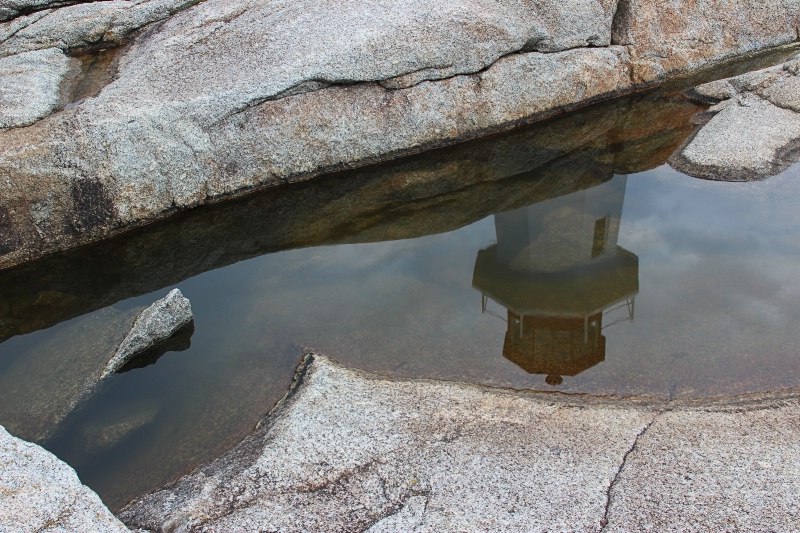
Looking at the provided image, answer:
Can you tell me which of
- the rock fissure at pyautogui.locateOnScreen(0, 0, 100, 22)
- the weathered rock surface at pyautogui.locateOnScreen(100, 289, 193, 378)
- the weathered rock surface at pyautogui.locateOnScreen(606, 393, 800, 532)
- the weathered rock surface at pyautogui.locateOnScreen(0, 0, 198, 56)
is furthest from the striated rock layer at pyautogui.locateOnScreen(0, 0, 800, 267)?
the weathered rock surface at pyautogui.locateOnScreen(606, 393, 800, 532)

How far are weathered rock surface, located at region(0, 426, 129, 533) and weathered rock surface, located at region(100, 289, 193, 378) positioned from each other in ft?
3.81

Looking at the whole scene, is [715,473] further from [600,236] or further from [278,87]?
[278,87]

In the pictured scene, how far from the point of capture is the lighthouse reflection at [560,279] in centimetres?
388

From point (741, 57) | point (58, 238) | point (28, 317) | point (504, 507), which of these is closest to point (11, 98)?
point (58, 238)

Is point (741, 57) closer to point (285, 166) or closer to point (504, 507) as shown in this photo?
point (285, 166)

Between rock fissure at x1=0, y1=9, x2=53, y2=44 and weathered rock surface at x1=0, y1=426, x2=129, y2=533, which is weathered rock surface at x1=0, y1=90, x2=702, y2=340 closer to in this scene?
weathered rock surface at x1=0, y1=426, x2=129, y2=533

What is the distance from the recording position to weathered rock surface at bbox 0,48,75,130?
521cm

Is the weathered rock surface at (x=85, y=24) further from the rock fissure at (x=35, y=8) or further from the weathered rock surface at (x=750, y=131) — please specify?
the weathered rock surface at (x=750, y=131)

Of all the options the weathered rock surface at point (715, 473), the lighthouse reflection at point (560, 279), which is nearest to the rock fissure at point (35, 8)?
the lighthouse reflection at point (560, 279)

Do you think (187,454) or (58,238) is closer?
(187,454)

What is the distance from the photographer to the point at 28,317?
14.9 feet

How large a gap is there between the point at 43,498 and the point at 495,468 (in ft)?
5.63

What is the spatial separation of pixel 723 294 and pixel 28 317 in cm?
439

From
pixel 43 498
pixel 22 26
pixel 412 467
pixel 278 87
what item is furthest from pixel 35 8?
pixel 412 467
